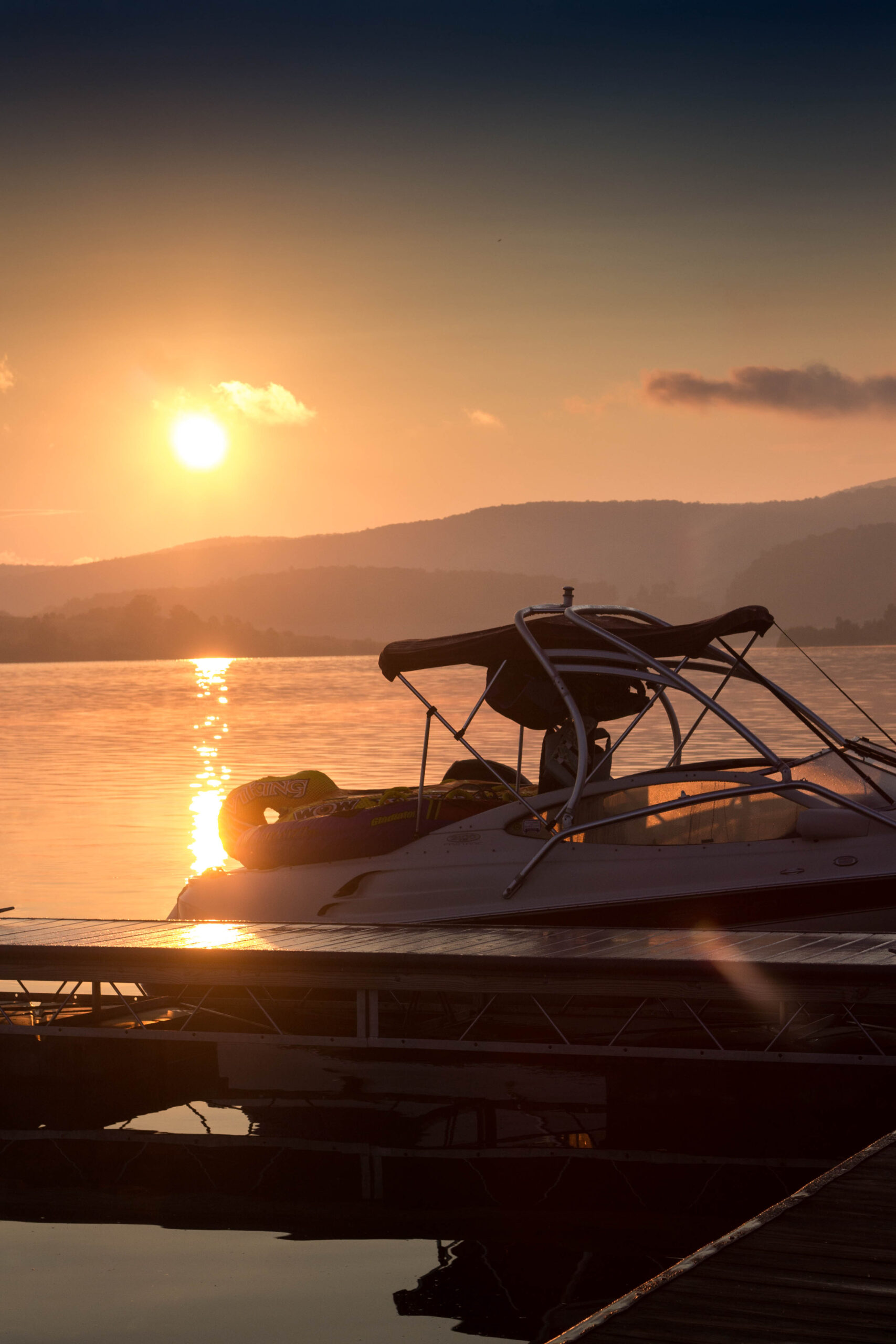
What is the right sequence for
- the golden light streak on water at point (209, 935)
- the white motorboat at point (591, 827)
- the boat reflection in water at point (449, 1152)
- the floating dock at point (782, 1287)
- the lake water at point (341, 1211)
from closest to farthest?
the floating dock at point (782, 1287) → the lake water at point (341, 1211) → the boat reflection in water at point (449, 1152) → the golden light streak on water at point (209, 935) → the white motorboat at point (591, 827)

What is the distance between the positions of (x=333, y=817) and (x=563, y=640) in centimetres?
270

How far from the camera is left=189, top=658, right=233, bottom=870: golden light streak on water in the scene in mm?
26609

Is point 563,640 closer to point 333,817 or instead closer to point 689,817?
point 689,817

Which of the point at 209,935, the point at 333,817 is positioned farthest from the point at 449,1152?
the point at 333,817

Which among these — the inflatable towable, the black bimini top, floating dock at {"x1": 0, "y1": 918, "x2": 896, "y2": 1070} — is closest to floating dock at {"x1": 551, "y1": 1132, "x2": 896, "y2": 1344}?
floating dock at {"x1": 0, "y1": 918, "x2": 896, "y2": 1070}

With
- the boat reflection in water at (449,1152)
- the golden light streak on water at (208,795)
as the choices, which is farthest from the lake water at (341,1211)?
the golden light streak on water at (208,795)

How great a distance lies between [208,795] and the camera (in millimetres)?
38531

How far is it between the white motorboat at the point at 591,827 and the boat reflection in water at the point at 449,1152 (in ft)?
4.95

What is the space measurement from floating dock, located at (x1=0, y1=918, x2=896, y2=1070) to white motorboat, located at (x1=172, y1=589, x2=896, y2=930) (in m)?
0.71

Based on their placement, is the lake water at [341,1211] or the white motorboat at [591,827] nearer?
A: the lake water at [341,1211]

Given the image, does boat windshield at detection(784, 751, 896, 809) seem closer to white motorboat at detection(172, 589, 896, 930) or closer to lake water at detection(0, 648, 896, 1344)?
white motorboat at detection(172, 589, 896, 930)

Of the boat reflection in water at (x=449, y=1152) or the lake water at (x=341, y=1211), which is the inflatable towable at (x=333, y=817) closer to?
the boat reflection in water at (x=449, y=1152)

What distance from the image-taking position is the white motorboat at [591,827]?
11984 millimetres

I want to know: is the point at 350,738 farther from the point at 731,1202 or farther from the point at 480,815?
the point at 731,1202
